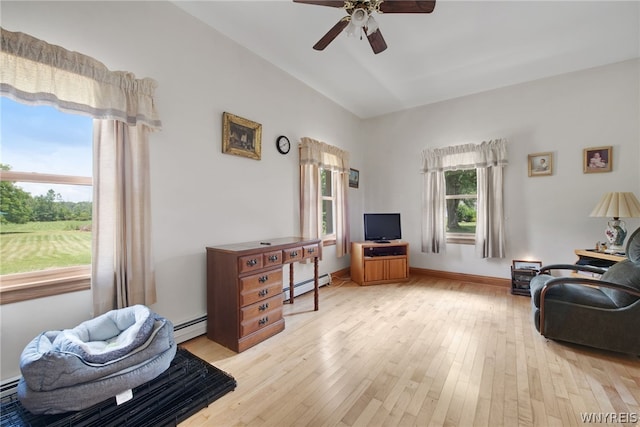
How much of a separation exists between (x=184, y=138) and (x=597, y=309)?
3.87 m

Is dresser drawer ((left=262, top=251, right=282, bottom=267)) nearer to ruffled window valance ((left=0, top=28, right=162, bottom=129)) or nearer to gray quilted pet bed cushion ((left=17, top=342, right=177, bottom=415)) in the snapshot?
gray quilted pet bed cushion ((left=17, top=342, right=177, bottom=415))

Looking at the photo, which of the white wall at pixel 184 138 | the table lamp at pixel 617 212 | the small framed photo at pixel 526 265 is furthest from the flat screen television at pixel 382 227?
the table lamp at pixel 617 212

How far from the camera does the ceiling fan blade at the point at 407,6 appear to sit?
176cm

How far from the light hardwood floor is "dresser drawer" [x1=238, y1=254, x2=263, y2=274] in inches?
27.2

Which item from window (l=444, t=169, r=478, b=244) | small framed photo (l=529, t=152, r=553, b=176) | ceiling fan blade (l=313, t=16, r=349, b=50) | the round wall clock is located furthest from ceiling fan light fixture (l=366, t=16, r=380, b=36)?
small framed photo (l=529, t=152, r=553, b=176)

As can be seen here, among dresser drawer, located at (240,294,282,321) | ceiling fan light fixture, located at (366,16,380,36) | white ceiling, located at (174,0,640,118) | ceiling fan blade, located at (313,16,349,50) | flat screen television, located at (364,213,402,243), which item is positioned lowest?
dresser drawer, located at (240,294,282,321)

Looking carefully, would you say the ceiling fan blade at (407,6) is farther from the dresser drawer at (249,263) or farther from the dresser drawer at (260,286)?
the dresser drawer at (260,286)

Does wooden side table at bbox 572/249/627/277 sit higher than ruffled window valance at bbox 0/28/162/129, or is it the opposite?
ruffled window valance at bbox 0/28/162/129

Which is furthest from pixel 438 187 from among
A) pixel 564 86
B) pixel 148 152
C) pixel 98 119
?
pixel 98 119

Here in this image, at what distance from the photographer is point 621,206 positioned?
9.27 ft

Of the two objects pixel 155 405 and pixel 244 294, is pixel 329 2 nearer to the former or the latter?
pixel 244 294

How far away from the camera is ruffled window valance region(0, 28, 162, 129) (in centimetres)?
149

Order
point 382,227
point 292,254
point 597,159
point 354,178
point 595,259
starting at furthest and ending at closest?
point 354,178, point 382,227, point 597,159, point 595,259, point 292,254

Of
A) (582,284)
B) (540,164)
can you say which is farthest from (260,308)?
(540,164)
